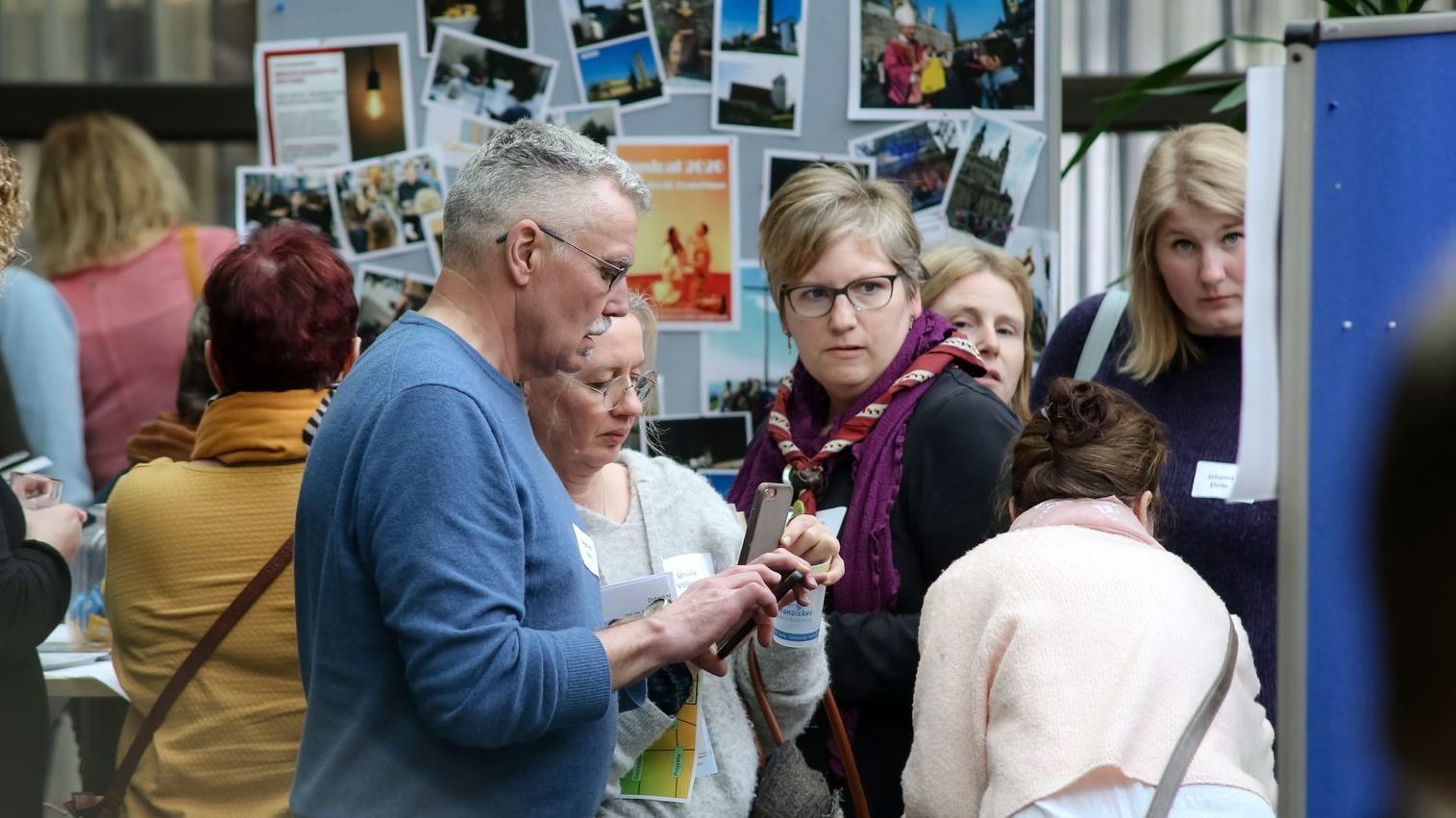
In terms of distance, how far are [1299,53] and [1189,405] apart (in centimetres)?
142

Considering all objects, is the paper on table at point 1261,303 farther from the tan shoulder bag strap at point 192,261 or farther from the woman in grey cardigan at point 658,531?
the tan shoulder bag strap at point 192,261

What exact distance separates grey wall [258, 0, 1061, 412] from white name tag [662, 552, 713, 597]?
4.51ft

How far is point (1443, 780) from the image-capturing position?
1.44 metres

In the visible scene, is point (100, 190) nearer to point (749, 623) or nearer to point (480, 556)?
point (749, 623)

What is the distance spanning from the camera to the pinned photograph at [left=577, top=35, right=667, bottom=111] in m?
3.66

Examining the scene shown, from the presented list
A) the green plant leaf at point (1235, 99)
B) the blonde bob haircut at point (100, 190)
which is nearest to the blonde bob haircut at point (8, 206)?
the blonde bob haircut at point (100, 190)

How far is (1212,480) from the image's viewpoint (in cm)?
266

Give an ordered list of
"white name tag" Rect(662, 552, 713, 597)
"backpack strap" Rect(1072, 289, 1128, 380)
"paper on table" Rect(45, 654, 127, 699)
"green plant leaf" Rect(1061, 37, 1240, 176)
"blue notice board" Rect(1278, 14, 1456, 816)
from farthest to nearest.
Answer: "green plant leaf" Rect(1061, 37, 1240, 176) → "paper on table" Rect(45, 654, 127, 699) → "backpack strap" Rect(1072, 289, 1128, 380) → "white name tag" Rect(662, 552, 713, 597) → "blue notice board" Rect(1278, 14, 1456, 816)

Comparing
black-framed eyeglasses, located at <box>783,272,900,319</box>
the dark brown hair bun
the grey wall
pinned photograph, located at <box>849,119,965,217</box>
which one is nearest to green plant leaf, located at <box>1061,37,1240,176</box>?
the grey wall

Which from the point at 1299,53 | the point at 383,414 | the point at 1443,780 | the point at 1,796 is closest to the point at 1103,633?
the point at 1443,780

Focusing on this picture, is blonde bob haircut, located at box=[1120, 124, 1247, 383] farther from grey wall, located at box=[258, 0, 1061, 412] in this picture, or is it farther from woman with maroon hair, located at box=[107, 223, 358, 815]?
woman with maroon hair, located at box=[107, 223, 358, 815]

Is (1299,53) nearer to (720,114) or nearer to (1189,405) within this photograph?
(1189,405)

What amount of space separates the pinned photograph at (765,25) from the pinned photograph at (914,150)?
274mm

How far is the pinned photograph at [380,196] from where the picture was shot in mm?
3725
